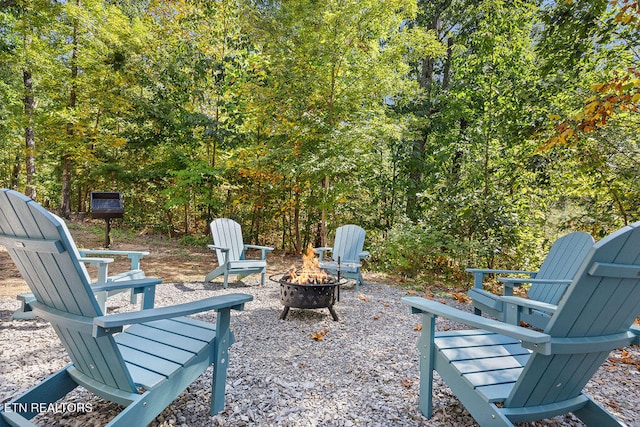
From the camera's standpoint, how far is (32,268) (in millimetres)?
1433

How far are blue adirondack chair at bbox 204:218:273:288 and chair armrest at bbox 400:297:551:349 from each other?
3.16m

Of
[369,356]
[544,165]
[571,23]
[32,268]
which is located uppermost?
[571,23]

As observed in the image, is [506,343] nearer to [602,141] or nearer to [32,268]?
[32,268]

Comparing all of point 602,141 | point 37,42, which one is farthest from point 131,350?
point 37,42

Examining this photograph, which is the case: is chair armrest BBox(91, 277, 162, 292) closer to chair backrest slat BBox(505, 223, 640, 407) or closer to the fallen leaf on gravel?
the fallen leaf on gravel

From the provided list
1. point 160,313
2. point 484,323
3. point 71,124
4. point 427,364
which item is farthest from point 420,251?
point 71,124

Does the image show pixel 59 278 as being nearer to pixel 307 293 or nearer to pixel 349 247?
pixel 307 293

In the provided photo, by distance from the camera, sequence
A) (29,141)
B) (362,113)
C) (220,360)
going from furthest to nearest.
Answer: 1. (29,141)
2. (362,113)
3. (220,360)

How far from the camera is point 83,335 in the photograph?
1373 mm

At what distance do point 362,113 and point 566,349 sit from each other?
18.2 ft

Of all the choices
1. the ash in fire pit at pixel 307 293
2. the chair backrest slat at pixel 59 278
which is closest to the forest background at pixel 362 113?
the ash in fire pit at pixel 307 293

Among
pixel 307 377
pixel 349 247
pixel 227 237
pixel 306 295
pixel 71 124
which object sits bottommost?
pixel 307 377

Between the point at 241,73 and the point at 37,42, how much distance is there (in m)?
5.95

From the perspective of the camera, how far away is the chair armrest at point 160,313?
125 centimetres
